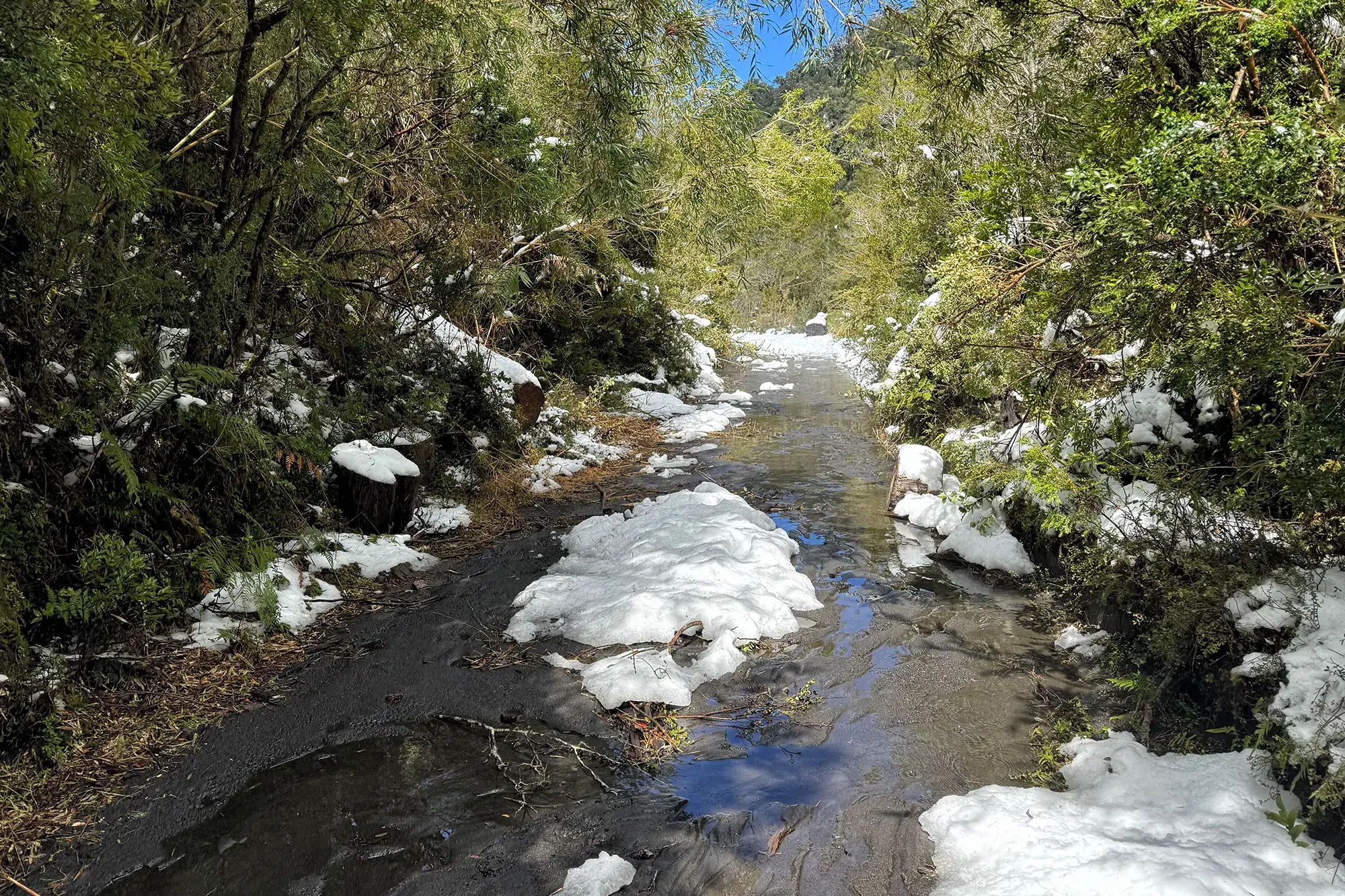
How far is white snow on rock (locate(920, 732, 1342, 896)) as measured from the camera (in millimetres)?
2518

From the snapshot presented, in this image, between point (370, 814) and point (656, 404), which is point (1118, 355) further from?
point (656, 404)

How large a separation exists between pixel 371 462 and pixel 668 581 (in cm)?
266

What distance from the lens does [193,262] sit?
4.54 meters

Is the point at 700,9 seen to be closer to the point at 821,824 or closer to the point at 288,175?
the point at 288,175

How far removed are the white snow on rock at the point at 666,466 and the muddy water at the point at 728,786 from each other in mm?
4265

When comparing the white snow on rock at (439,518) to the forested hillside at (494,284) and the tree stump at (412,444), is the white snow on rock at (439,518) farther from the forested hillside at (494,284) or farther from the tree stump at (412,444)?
the tree stump at (412,444)

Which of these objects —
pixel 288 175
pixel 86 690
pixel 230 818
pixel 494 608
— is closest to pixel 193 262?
pixel 288 175

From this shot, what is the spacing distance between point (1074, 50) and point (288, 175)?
471 centimetres

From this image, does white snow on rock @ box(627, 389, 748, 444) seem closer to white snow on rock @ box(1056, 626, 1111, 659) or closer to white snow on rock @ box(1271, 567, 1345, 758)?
white snow on rock @ box(1056, 626, 1111, 659)

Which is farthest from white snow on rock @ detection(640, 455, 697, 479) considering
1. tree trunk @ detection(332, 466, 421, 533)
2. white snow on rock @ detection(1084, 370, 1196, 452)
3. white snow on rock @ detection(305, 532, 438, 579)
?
white snow on rock @ detection(1084, 370, 1196, 452)

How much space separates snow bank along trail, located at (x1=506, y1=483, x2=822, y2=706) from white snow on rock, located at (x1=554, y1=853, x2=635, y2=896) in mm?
1170

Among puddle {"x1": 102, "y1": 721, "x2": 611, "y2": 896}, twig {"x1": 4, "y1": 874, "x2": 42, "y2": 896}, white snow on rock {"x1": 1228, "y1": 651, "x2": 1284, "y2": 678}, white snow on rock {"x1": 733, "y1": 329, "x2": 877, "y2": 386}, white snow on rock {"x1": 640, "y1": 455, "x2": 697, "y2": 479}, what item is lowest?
puddle {"x1": 102, "y1": 721, "x2": 611, "y2": 896}

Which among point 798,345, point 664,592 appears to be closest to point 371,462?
point 664,592

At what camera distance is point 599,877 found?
2.78m
